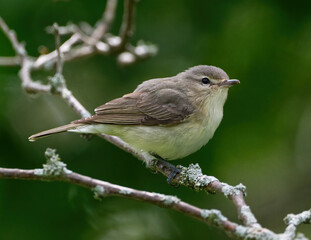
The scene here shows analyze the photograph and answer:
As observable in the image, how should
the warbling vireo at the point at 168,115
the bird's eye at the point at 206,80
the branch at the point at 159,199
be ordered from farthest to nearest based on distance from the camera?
the bird's eye at the point at 206,80 → the warbling vireo at the point at 168,115 → the branch at the point at 159,199

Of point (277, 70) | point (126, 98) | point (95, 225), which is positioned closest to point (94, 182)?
point (126, 98)

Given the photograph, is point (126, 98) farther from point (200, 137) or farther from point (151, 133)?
point (200, 137)

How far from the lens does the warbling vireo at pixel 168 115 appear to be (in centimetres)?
411

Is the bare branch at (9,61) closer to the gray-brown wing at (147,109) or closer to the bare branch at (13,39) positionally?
the bare branch at (13,39)

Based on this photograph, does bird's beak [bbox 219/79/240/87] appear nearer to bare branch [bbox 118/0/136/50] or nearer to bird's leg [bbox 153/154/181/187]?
bird's leg [bbox 153/154/181/187]

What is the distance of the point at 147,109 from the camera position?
4.48 meters

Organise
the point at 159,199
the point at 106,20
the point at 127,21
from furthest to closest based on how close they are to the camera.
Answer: the point at 106,20 < the point at 127,21 < the point at 159,199

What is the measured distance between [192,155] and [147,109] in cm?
70

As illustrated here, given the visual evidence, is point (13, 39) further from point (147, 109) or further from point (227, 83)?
point (227, 83)

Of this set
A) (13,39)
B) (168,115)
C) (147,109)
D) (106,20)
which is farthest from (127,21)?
(13,39)

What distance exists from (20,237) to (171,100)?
6.08ft

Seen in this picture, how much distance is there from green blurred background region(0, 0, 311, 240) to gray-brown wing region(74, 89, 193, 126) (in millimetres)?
499

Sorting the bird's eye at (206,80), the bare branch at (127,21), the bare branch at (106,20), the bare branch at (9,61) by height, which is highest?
the bare branch at (106,20)

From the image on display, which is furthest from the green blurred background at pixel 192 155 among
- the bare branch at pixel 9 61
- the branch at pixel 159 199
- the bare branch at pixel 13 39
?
the branch at pixel 159 199
